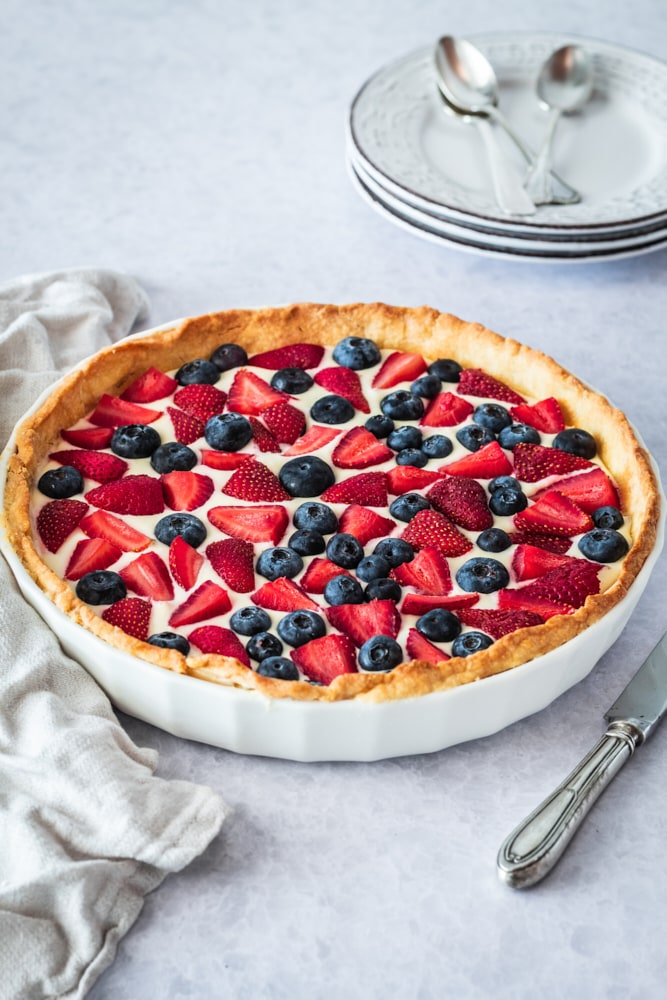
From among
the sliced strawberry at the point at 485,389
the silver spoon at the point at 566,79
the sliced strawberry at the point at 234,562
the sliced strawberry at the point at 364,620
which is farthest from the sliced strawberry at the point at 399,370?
the silver spoon at the point at 566,79

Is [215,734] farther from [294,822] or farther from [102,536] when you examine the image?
[102,536]

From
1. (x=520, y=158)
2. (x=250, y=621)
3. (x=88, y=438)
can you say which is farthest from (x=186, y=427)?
(x=520, y=158)

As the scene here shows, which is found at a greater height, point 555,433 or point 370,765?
point 555,433

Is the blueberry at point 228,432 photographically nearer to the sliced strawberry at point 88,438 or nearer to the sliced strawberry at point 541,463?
the sliced strawberry at point 88,438

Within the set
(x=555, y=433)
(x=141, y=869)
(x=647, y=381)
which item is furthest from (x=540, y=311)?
(x=141, y=869)

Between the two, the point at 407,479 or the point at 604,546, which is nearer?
the point at 604,546

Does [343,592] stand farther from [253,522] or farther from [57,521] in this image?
[57,521]

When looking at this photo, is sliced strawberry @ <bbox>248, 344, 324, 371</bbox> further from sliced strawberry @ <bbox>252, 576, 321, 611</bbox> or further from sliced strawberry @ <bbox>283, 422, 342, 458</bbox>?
sliced strawberry @ <bbox>252, 576, 321, 611</bbox>
